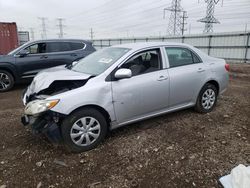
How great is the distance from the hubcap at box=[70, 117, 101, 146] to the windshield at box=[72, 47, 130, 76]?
76 cm

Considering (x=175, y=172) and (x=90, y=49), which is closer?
(x=175, y=172)

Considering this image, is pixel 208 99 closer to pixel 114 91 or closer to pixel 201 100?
pixel 201 100

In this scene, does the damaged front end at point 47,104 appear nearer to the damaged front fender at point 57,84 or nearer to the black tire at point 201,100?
the damaged front fender at point 57,84

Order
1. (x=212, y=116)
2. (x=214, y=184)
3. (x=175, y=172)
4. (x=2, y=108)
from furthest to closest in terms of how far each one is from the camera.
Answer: (x=2, y=108), (x=212, y=116), (x=175, y=172), (x=214, y=184)

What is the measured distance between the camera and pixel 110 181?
235cm

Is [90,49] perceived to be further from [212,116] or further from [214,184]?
[214,184]

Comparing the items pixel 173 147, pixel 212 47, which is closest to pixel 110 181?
pixel 173 147

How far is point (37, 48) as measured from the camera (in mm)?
6719

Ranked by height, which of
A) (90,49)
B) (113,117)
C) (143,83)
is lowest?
(113,117)

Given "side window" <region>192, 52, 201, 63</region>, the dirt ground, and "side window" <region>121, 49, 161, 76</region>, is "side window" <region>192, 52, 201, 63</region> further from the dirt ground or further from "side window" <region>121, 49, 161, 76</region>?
the dirt ground

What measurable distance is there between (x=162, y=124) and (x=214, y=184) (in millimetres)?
1581

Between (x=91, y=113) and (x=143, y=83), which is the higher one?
(x=143, y=83)

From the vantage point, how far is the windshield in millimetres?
3197

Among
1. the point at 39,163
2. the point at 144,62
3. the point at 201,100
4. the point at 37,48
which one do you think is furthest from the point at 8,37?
the point at 201,100
